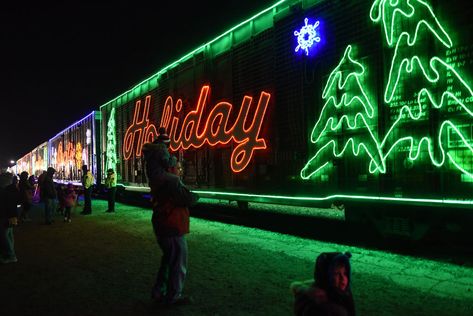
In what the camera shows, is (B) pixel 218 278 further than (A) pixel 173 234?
Yes

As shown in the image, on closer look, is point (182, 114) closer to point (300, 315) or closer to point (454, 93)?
point (454, 93)

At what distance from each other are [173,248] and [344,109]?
394 cm

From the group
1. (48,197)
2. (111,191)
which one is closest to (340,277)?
(48,197)

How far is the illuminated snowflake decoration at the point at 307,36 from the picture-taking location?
26.0ft

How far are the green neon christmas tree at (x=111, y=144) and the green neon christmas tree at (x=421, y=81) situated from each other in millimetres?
15567

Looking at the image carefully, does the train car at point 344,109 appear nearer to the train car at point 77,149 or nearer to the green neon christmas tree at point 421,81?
the green neon christmas tree at point 421,81

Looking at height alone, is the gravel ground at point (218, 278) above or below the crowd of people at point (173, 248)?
below

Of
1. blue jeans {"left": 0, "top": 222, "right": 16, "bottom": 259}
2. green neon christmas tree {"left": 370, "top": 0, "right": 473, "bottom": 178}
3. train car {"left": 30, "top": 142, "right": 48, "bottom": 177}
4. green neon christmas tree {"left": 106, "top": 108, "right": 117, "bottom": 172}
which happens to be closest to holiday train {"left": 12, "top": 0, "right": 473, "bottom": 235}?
green neon christmas tree {"left": 370, "top": 0, "right": 473, "bottom": 178}

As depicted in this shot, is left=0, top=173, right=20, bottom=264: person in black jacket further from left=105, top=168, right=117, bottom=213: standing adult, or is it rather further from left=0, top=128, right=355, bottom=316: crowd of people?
left=105, top=168, right=117, bottom=213: standing adult

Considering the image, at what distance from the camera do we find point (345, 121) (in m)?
7.24

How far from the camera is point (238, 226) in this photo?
10922 millimetres

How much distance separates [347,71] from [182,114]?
22.3 feet

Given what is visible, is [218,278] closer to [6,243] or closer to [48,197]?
[6,243]

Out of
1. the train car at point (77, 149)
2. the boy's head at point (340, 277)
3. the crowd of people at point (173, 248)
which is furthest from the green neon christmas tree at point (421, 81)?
the train car at point (77, 149)
